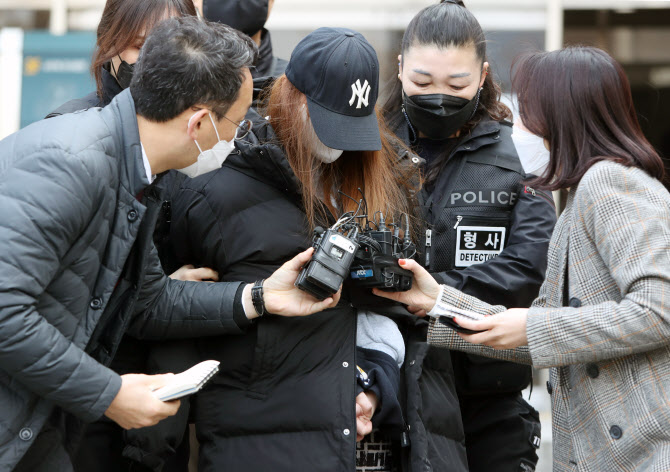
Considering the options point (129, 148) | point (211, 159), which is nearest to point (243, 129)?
point (211, 159)

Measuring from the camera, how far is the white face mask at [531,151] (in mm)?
2955

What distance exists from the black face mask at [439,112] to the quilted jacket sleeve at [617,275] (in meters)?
0.83

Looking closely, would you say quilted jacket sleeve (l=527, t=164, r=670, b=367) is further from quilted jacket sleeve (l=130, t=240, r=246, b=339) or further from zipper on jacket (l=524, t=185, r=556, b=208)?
quilted jacket sleeve (l=130, t=240, r=246, b=339)

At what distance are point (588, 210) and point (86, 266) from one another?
1278 millimetres

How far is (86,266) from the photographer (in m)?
2.12

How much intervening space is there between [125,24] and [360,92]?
864 millimetres

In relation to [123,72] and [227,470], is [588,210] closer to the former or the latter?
[227,470]

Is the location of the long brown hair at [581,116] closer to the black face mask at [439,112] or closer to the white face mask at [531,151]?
the white face mask at [531,151]

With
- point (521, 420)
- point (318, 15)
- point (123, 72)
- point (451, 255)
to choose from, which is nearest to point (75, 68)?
point (318, 15)

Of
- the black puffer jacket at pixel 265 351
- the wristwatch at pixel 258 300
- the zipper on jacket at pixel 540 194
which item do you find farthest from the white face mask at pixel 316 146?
the zipper on jacket at pixel 540 194

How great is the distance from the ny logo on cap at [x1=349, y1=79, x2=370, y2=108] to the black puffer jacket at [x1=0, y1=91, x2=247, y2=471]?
0.65 m

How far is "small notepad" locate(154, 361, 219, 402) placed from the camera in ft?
7.02

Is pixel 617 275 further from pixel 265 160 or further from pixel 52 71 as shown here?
pixel 52 71

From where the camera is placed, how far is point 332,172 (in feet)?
8.79
